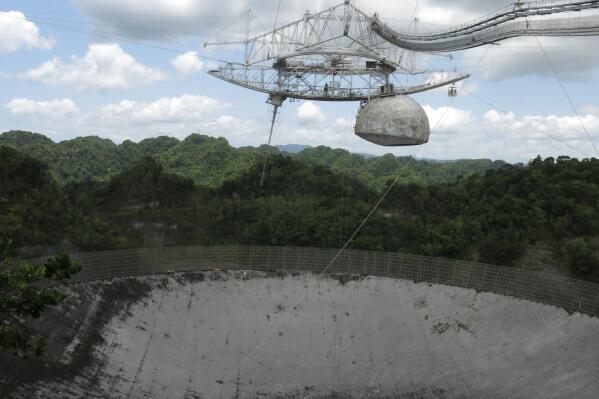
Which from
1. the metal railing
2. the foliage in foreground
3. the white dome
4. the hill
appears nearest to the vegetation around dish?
the metal railing

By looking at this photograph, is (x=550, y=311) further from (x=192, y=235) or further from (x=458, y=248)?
(x=192, y=235)

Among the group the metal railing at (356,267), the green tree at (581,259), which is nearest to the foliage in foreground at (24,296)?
the metal railing at (356,267)

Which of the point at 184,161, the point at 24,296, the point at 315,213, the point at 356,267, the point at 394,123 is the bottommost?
the point at 356,267

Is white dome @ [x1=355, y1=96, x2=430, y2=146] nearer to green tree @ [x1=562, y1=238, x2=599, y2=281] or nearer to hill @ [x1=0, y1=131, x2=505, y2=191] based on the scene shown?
green tree @ [x1=562, y1=238, x2=599, y2=281]

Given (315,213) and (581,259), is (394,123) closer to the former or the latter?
(581,259)

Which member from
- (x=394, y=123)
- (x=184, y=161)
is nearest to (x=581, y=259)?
(x=394, y=123)

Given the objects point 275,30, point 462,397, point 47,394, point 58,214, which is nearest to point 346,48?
point 275,30
